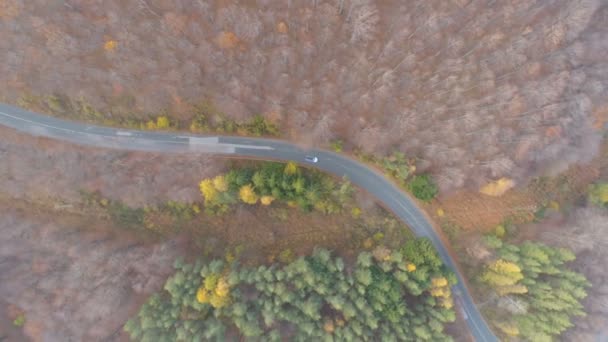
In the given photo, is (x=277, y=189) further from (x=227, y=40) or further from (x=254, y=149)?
(x=227, y=40)

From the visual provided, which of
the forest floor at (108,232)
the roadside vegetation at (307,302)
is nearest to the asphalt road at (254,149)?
the forest floor at (108,232)

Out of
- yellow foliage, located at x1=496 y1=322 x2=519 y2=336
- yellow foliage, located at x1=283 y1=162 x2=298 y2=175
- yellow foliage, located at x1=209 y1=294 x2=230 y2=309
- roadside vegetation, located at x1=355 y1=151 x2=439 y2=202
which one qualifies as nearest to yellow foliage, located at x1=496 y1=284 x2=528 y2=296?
yellow foliage, located at x1=496 y1=322 x2=519 y2=336

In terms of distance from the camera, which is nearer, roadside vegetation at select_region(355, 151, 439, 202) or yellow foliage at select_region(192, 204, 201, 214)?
roadside vegetation at select_region(355, 151, 439, 202)

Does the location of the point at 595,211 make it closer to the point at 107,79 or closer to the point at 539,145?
the point at 539,145

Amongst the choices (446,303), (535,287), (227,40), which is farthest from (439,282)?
(227,40)

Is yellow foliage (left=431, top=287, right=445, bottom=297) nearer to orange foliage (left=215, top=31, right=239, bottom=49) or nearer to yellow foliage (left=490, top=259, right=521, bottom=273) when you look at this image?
yellow foliage (left=490, top=259, right=521, bottom=273)

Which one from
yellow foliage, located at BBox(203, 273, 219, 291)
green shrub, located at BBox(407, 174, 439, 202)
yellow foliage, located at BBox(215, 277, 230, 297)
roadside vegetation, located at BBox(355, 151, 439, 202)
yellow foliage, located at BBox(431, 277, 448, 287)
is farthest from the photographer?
roadside vegetation, located at BBox(355, 151, 439, 202)

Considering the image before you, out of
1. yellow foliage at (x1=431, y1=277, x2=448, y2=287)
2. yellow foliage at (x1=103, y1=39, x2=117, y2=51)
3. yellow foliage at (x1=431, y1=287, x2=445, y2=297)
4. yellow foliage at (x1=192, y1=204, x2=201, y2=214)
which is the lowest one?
yellow foliage at (x1=192, y1=204, x2=201, y2=214)
